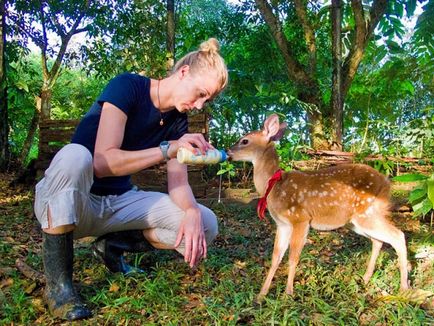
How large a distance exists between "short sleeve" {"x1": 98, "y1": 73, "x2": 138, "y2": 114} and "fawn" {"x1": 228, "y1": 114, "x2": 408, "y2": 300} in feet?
4.12

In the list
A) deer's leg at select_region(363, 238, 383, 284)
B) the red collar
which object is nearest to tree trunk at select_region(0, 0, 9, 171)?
the red collar

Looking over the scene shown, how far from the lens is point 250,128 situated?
29.6 ft

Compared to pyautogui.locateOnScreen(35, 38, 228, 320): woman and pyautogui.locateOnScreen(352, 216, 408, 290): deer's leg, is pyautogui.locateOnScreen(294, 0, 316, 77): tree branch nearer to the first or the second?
pyautogui.locateOnScreen(352, 216, 408, 290): deer's leg

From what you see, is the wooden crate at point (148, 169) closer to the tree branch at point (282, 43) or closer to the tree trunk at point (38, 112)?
the tree trunk at point (38, 112)

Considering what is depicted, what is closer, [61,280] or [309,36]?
[61,280]

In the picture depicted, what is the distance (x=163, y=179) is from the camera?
684 centimetres

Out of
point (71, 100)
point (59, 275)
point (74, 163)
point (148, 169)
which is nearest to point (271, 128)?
point (74, 163)

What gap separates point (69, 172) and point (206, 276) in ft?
4.28

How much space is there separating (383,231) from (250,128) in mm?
5354

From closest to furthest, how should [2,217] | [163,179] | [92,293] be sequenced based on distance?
[92,293] < [2,217] < [163,179]

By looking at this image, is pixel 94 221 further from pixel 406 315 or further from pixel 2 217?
pixel 2 217

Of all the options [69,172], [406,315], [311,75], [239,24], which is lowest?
[406,315]

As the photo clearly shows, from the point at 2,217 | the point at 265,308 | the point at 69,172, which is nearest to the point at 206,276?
the point at 265,308

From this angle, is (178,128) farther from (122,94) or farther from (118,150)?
(118,150)
